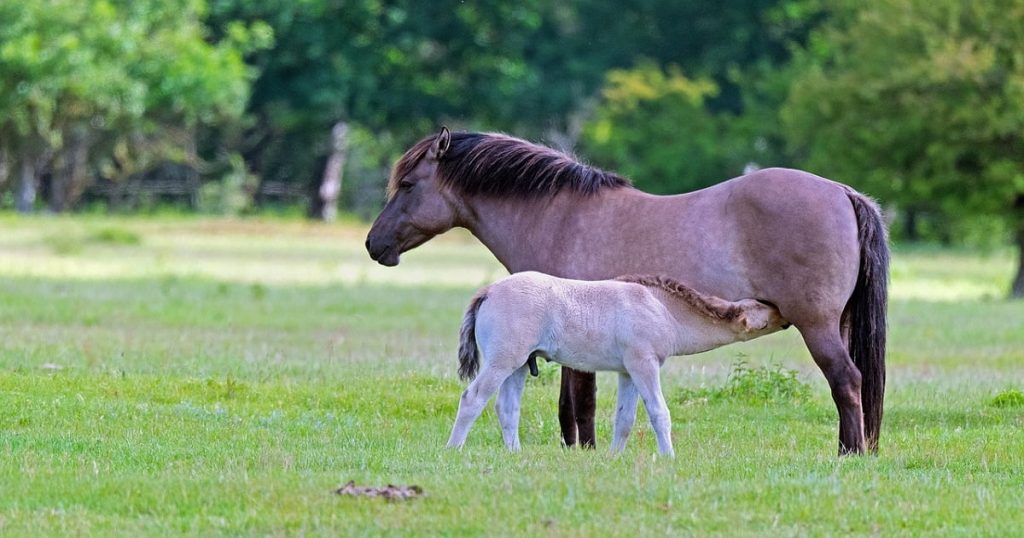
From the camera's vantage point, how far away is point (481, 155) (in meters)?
11.3

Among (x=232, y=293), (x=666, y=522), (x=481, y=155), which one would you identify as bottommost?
(x=232, y=293)

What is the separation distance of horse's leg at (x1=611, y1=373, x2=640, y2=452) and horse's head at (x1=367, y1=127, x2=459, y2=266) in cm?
230

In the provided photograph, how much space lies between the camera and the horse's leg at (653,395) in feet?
30.2

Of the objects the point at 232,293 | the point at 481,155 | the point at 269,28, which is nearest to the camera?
the point at 481,155

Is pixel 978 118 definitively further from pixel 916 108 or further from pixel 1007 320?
pixel 1007 320

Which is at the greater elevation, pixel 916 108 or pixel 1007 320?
pixel 916 108

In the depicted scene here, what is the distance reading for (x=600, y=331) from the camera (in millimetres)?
9336

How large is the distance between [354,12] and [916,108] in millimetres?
31946

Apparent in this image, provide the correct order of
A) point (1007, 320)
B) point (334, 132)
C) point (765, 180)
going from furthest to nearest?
point (334, 132) < point (1007, 320) < point (765, 180)

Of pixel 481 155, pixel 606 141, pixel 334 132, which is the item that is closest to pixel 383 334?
pixel 481 155

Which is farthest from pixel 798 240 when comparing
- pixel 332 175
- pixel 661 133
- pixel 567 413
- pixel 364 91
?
pixel 332 175

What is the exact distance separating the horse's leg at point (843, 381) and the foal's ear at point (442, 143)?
3.03m

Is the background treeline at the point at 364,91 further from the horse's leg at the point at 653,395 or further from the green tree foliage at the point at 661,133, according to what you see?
the horse's leg at the point at 653,395

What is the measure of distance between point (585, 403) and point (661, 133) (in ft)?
142
